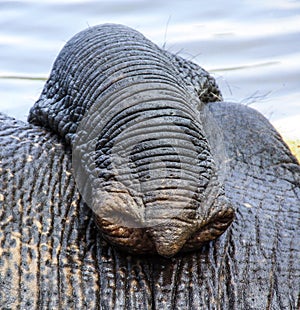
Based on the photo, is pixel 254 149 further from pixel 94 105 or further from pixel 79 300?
pixel 79 300

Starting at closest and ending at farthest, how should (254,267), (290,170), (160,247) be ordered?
(160,247), (254,267), (290,170)

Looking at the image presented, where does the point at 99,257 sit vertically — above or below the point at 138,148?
below

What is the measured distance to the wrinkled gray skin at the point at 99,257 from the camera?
65.9 inches

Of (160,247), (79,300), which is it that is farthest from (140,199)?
(79,300)

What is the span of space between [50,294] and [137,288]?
155mm

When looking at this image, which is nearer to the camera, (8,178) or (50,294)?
(50,294)

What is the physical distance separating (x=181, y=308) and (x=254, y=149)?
501mm

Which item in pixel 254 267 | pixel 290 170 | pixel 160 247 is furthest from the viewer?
pixel 290 170

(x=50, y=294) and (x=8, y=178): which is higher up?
(x=8, y=178)

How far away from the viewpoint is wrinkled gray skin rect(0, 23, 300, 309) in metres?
1.67

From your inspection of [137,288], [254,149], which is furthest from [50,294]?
[254,149]

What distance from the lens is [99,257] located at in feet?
5.64

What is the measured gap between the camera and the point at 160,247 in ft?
5.39

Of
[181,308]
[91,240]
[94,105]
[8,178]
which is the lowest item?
[181,308]
